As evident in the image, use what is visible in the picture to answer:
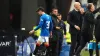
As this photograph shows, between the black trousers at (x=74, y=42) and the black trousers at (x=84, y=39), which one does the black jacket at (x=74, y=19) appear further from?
the black trousers at (x=84, y=39)

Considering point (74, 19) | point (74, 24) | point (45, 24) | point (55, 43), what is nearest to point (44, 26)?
point (45, 24)

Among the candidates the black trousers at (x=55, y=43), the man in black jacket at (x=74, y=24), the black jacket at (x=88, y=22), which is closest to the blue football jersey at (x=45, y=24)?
the black trousers at (x=55, y=43)

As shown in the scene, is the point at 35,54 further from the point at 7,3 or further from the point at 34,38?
the point at 7,3

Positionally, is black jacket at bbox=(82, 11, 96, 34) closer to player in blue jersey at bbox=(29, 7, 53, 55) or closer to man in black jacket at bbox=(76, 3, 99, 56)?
man in black jacket at bbox=(76, 3, 99, 56)

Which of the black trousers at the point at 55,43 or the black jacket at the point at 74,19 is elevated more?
the black jacket at the point at 74,19

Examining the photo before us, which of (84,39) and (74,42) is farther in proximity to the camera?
(74,42)

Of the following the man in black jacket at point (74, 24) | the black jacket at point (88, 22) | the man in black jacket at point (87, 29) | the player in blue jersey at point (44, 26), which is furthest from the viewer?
the man in black jacket at point (74, 24)

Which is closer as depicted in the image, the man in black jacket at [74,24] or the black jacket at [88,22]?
the black jacket at [88,22]

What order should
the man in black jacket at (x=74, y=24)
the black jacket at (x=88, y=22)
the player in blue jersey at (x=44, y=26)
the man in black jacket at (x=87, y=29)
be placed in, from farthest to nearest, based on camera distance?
1. the man in black jacket at (x=74, y=24)
2. the man in black jacket at (x=87, y=29)
3. the black jacket at (x=88, y=22)
4. the player in blue jersey at (x=44, y=26)

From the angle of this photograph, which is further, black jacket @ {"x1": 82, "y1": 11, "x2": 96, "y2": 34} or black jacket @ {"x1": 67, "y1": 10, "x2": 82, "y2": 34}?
black jacket @ {"x1": 67, "y1": 10, "x2": 82, "y2": 34}

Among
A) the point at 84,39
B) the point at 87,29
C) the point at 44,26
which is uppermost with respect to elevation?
the point at 44,26

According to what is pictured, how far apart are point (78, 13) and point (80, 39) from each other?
3.02 ft

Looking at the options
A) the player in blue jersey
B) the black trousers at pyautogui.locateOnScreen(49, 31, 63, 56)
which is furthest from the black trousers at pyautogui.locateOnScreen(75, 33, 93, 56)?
the player in blue jersey

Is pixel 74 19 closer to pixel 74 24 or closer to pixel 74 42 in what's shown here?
pixel 74 24
